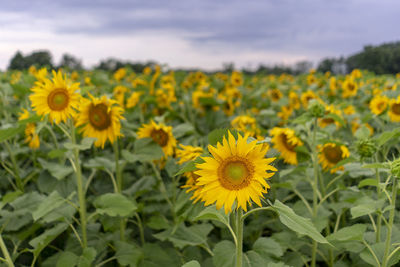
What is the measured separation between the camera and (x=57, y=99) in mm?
2047

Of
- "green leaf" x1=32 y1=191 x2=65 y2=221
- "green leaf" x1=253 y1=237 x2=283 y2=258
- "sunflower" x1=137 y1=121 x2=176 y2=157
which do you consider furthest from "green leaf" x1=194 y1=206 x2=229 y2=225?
"sunflower" x1=137 y1=121 x2=176 y2=157

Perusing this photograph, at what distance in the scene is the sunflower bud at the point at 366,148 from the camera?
6.56 ft

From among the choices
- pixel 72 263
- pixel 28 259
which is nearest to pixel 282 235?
pixel 72 263

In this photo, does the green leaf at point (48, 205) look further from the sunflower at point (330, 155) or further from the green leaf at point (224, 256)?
the sunflower at point (330, 155)

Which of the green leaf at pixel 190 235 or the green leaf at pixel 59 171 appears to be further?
the green leaf at pixel 59 171

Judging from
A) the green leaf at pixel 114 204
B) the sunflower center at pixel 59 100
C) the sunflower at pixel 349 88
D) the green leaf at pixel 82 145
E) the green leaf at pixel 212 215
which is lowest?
the green leaf at pixel 114 204

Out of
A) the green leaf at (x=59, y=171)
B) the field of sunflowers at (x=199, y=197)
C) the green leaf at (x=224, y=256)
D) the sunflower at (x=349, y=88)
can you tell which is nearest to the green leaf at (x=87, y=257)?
the field of sunflowers at (x=199, y=197)

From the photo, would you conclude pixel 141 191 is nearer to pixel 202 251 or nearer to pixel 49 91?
pixel 202 251

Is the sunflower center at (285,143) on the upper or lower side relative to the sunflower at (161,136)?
lower

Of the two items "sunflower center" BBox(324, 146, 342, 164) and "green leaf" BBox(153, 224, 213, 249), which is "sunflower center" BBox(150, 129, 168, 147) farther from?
"sunflower center" BBox(324, 146, 342, 164)

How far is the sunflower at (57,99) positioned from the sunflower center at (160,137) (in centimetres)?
66

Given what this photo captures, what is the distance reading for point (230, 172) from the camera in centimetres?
131

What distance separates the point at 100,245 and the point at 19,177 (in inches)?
38.1

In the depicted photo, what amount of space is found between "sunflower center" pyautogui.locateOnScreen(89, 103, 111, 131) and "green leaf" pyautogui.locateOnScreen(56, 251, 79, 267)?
2.46 ft
